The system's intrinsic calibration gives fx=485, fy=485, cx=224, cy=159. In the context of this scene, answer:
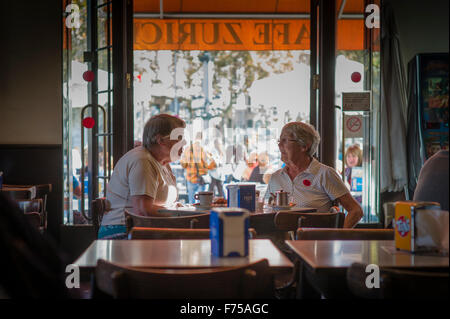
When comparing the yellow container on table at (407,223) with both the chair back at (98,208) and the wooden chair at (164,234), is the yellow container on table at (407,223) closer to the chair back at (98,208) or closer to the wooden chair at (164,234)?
the wooden chair at (164,234)

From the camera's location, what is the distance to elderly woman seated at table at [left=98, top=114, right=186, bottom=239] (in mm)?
2869

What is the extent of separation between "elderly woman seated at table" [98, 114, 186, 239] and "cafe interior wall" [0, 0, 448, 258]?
188cm

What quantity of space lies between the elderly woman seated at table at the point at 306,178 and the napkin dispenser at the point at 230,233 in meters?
1.60

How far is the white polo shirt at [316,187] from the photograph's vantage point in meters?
3.11

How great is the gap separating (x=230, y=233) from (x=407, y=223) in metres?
0.59

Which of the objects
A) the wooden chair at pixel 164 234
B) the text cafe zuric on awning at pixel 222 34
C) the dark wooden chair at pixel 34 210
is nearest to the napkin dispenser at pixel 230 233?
the wooden chair at pixel 164 234

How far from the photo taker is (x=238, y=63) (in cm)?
791

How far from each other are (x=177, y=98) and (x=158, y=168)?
509cm

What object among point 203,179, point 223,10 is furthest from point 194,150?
point 223,10

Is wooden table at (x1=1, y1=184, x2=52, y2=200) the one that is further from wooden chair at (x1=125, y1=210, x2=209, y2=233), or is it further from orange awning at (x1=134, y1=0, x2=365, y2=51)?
orange awning at (x1=134, y1=0, x2=365, y2=51)

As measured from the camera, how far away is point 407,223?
1.60 m

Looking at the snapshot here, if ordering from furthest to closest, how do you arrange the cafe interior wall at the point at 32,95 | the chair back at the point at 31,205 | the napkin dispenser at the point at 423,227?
the cafe interior wall at the point at 32,95, the chair back at the point at 31,205, the napkin dispenser at the point at 423,227
